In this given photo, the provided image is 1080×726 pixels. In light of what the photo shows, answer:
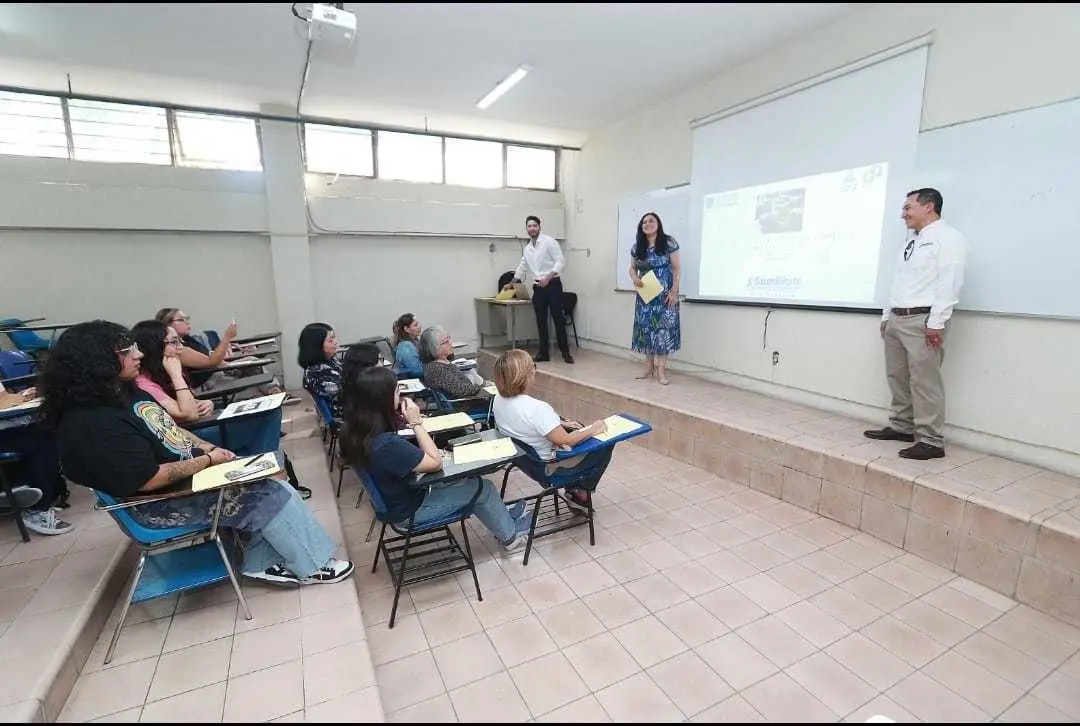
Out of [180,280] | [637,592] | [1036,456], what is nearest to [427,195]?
[180,280]

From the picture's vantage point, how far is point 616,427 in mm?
2449

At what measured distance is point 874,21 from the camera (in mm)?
3109

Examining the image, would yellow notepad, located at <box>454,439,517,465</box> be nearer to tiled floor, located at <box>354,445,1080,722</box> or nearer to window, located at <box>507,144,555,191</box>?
tiled floor, located at <box>354,445,1080,722</box>

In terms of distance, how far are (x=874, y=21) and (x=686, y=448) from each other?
9.98ft

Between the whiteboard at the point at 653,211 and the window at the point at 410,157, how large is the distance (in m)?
2.42

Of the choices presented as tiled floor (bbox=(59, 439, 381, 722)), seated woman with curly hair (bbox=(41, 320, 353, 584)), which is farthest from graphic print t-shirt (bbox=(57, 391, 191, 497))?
tiled floor (bbox=(59, 439, 381, 722))

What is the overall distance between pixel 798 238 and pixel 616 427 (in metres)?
2.42

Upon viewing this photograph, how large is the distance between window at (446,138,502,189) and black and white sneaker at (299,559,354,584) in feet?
17.1

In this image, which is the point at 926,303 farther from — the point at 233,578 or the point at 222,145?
the point at 222,145

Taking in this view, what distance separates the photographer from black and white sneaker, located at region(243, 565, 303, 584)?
2.03m

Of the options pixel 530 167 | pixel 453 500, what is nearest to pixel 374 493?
pixel 453 500

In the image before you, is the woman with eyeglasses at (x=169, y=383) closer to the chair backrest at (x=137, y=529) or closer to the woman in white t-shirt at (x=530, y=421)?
the chair backrest at (x=137, y=529)

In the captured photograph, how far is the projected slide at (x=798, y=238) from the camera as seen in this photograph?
3.31 metres

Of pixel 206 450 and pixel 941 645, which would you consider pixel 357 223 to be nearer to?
pixel 206 450
